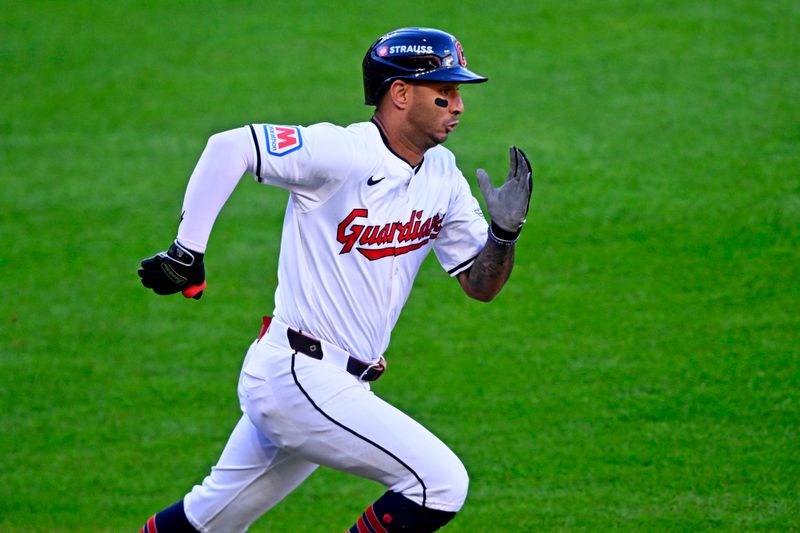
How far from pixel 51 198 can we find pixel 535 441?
5331 mm

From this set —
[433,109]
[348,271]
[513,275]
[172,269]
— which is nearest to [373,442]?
[348,271]

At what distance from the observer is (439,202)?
4.58 m

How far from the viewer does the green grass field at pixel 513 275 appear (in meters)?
6.12

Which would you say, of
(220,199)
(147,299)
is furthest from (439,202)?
(147,299)

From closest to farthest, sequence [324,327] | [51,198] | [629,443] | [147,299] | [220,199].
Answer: [220,199], [324,327], [629,443], [147,299], [51,198]

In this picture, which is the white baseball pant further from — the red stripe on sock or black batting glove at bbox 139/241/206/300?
black batting glove at bbox 139/241/206/300

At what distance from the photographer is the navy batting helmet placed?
433 centimetres

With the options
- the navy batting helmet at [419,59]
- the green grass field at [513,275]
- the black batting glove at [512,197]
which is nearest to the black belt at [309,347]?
the black batting glove at [512,197]

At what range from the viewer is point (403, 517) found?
4148 millimetres

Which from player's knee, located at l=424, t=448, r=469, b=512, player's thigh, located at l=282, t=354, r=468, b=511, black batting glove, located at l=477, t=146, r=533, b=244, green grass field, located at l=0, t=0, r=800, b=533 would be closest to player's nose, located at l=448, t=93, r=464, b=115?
black batting glove, located at l=477, t=146, r=533, b=244

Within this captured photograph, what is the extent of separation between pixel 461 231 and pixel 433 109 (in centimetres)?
59

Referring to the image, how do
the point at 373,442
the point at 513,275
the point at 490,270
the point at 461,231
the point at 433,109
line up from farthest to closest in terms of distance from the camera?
the point at 513,275 < the point at 461,231 < the point at 490,270 < the point at 433,109 < the point at 373,442

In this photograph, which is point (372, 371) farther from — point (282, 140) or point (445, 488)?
point (282, 140)

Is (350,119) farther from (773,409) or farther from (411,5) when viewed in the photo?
(773,409)
